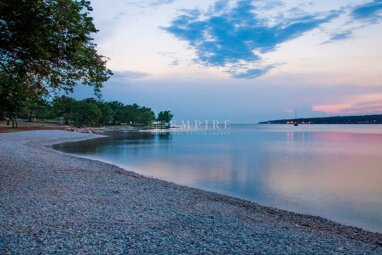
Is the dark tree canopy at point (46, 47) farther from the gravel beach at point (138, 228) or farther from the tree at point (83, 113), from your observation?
the tree at point (83, 113)

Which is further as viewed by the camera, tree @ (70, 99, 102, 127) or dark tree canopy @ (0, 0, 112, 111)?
tree @ (70, 99, 102, 127)

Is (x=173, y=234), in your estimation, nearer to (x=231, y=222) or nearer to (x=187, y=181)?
(x=231, y=222)

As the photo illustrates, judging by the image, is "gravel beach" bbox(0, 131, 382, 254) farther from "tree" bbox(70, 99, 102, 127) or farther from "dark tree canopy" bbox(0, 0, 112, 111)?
"tree" bbox(70, 99, 102, 127)

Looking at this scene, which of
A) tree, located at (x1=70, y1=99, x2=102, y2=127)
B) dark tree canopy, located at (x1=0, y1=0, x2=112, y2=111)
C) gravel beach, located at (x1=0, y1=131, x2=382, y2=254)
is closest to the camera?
gravel beach, located at (x1=0, y1=131, x2=382, y2=254)

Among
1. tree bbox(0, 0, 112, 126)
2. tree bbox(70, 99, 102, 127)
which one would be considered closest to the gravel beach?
tree bbox(0, 0, 112, 126)

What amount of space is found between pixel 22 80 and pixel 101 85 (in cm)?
302

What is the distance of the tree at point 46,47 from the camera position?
33.4ft

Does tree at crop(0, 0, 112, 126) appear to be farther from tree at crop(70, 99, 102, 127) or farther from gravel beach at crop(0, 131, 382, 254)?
tree at crop(70, 99, 102, 127)

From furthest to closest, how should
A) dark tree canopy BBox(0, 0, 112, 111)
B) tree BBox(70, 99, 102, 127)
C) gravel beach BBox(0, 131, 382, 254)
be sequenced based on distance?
1. tree BBox(70, 99, 102, 127)
2. dark tree canopy BBox(0, 0, 112, 111)
3. gravel beach BBox(0, 131, 382, 254)

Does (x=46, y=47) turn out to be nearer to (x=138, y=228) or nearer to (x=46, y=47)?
(x=46, y=47)

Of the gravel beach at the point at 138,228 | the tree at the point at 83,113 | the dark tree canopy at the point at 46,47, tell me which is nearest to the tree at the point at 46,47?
the dark tree canopy at the point at 46,47

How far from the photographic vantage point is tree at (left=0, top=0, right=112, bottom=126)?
10.2 m

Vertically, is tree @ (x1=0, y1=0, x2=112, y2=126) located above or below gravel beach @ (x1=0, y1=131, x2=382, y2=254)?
above

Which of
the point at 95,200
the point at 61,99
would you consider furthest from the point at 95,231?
the point at 61,99
